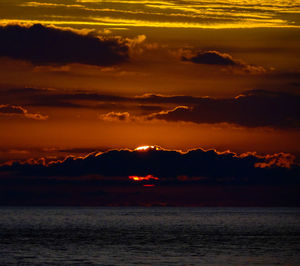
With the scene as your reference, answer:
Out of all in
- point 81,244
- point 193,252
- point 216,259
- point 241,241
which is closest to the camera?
point 216,259

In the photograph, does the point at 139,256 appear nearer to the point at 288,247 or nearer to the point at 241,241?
the point at 288,247

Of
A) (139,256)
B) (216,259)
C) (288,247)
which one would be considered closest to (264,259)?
(216,259)

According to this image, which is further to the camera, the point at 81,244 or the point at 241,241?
the point at 241,241

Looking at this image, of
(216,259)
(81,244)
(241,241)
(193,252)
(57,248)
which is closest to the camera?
(216,259)

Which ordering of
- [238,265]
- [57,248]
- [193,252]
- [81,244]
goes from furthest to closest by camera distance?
[81,244], [57,248], [193,252], [238,265]

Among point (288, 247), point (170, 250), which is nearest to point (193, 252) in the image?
point (170, 250)

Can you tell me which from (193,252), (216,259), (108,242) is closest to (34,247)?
(108,242)

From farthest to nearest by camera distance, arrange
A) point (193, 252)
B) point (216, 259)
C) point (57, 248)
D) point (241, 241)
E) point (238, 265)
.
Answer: point (241, 241) < point (57, 248) < point (193, 252) < point (216, 259) < point (238, 265)

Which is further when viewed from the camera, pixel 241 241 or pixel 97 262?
pixel 241 241

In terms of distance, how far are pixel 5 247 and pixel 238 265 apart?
40.6 metres

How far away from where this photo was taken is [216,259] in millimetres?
97688

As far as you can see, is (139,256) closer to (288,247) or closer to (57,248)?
(57,248)

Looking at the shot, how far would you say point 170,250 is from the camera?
371ft

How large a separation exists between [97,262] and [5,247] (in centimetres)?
2840
